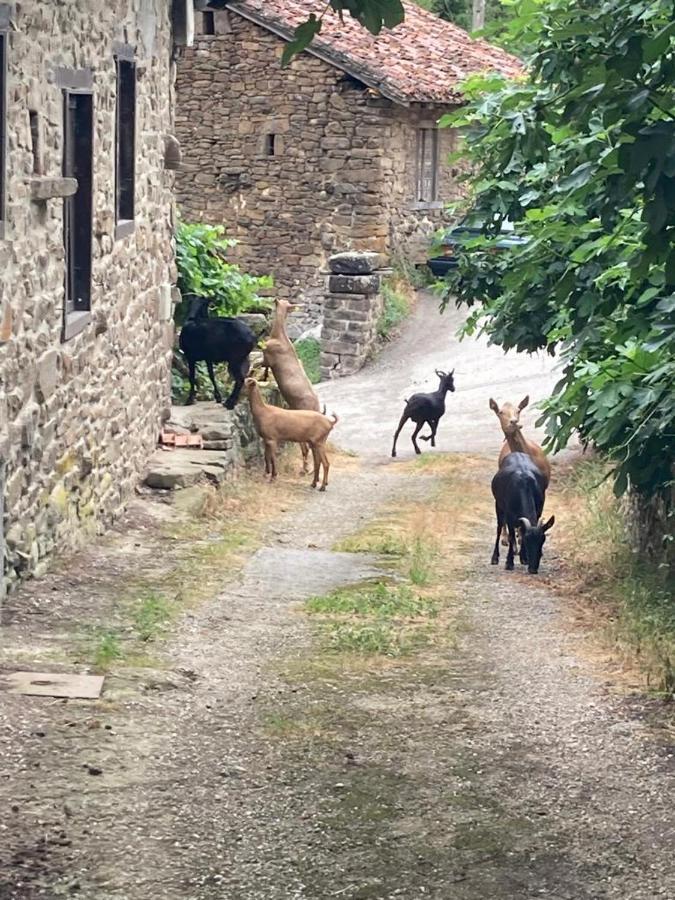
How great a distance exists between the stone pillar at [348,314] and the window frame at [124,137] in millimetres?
13058

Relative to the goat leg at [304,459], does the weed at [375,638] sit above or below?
above

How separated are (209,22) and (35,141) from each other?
17469 millimetres

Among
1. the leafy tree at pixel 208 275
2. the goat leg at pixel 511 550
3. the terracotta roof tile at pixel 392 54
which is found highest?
the terracotta roof tile at pixel 392 54

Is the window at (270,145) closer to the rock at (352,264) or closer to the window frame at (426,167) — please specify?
the window frame at (426,167)

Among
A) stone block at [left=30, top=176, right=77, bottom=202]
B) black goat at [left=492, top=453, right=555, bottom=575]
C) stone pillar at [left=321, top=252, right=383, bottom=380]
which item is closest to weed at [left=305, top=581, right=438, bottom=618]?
black goat at [left=492, top=453, right=555, bottom=575]

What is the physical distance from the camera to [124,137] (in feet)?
39.7

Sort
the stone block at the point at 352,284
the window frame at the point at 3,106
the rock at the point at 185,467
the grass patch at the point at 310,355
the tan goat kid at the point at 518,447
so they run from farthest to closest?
the grass patch at the point at 310,355 → the stone block at the point at 352,284 → the tan goat kid at the point at 518,447 → the rock at the point at 185,467 → the window frame at the point at 3,106

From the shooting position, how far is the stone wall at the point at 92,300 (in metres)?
8.59

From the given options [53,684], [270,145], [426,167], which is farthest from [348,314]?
[53,684]

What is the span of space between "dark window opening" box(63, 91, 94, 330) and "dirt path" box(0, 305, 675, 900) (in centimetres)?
209

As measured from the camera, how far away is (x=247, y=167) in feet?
92.3

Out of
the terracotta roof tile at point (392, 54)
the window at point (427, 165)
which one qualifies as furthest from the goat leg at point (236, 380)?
the window at point (427, 165)

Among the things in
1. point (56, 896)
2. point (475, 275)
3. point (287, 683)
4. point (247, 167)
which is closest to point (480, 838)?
point (56, 896)

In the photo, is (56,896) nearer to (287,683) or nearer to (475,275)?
(287,683)
